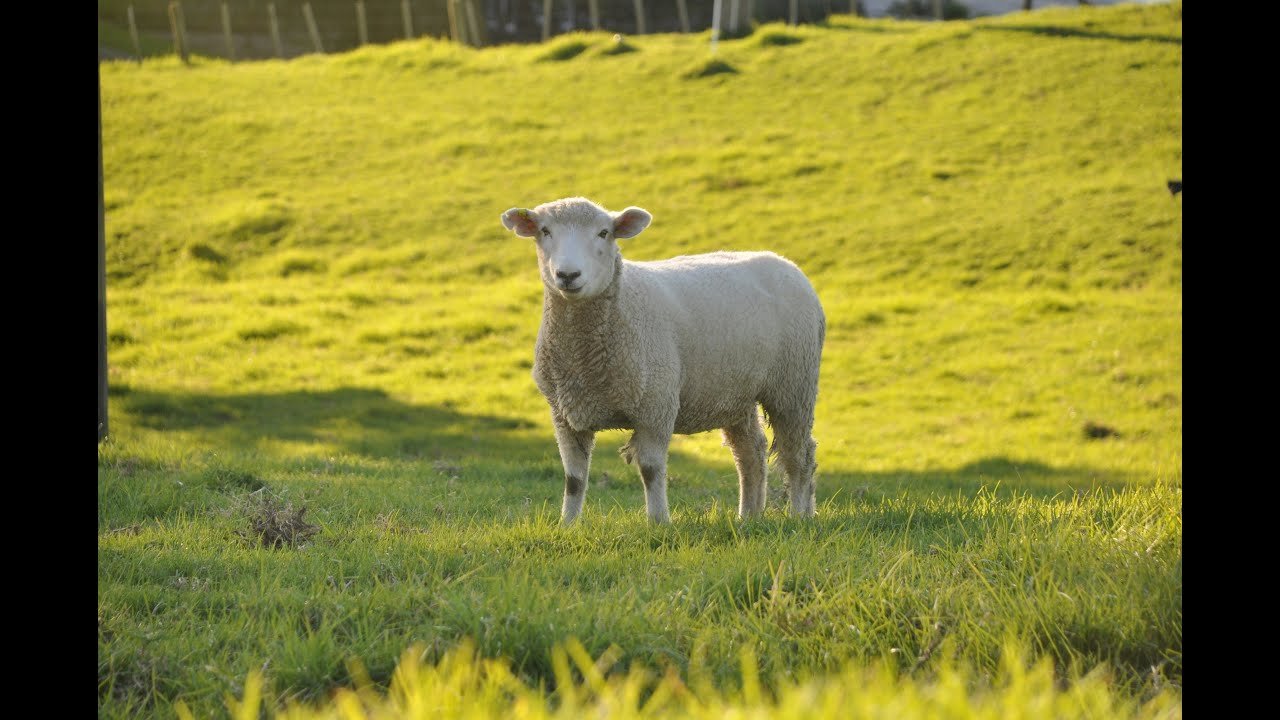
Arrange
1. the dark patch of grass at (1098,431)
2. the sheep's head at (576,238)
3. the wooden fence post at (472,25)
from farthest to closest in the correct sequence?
the wooden fence post at (472,25) → the dark patch of grass at (1098,431) → the sheep's head at (576,238)

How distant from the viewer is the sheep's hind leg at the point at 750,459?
291 inches

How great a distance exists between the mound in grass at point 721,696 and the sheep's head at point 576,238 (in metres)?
2.46

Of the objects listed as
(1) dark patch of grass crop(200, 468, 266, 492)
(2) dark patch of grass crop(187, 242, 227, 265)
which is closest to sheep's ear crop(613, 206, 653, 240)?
(1) dark patch of grass crop(200, 468, 266, 492)

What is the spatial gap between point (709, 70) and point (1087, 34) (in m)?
10.1

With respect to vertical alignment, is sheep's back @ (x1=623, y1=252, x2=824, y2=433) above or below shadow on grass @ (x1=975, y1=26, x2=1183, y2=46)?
below

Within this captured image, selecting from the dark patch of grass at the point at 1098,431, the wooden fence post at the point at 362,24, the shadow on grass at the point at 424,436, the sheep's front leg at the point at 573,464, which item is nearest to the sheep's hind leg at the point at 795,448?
the sheep's front leg at the point at 573,464

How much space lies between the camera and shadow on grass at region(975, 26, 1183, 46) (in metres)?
28.0

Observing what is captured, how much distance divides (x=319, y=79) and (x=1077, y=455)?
24.7m

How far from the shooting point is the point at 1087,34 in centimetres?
2923

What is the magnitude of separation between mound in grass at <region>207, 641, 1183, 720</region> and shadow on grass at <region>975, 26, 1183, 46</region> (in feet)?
92.0

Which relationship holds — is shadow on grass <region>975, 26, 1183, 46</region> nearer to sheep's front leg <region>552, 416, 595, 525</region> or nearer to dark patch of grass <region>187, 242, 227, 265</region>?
dark patch of grass <region>187, 242, 227, 265</region>

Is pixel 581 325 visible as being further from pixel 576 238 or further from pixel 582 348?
pixel 576 238

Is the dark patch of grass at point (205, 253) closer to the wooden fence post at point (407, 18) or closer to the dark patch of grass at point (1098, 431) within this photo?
the dark patch of grass at point (1098, 431)
